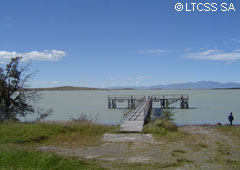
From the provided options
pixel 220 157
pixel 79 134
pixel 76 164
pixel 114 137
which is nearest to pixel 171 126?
pixel 114 137

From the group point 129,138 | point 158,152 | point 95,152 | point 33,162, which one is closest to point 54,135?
point 129,138

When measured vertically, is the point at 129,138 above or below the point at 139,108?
below

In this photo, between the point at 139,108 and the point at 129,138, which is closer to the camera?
the point at 129,138

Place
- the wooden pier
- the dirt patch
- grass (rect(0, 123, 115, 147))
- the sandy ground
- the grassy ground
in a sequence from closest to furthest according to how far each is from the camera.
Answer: the grassy ground, the sandy ground, grass (rect(0, 123, 115, 147)), the dirt patch, the wooden pier

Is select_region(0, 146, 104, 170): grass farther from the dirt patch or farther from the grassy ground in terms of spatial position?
the dirt patch

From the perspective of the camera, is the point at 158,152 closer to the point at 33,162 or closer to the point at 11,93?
the point at 33,162

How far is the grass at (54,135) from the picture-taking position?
11.5m

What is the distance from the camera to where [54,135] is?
12961mm

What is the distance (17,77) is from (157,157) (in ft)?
49.4

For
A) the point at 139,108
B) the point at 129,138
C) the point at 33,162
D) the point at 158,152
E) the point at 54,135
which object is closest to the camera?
the point at 33,162

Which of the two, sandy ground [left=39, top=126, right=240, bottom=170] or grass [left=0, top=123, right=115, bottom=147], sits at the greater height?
grass [left=0, top=123, right=115, bottom=147]

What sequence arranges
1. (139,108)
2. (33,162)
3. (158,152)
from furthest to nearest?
1. (139,108)
2. (158,152)
3. (33,162)

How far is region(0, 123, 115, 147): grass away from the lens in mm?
11523

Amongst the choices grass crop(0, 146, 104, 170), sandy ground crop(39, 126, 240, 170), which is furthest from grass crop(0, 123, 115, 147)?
grass crop(0, 146, 104, 170)
